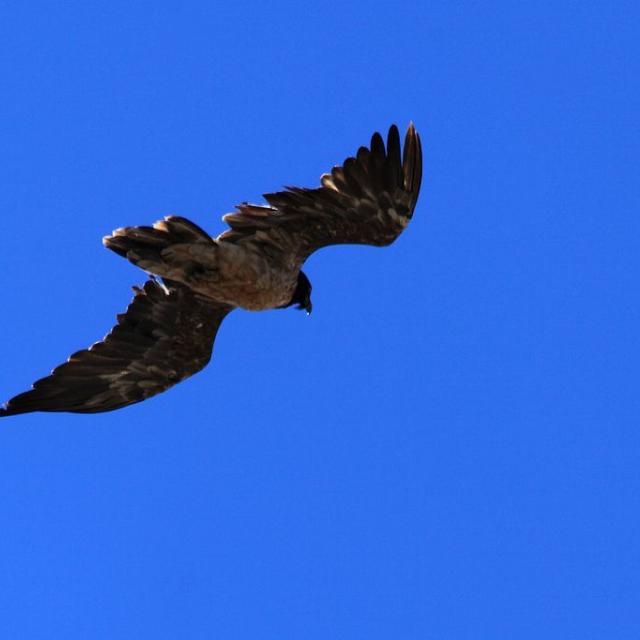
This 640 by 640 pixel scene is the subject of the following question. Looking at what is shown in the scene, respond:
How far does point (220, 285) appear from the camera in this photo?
49.0 feet

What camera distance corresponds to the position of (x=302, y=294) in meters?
15.7

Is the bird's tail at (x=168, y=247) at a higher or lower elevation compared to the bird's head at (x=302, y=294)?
lower

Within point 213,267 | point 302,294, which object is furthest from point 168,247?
point 302,294

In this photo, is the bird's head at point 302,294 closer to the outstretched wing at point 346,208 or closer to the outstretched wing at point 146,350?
the outstretched wing at point 346,208

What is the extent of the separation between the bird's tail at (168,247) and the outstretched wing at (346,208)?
41 centimetres

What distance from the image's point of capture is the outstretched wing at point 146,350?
15672 millimetres

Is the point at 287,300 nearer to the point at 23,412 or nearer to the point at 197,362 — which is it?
the point at 197,362

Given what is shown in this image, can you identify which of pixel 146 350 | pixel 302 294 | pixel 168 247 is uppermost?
pixel 302 294

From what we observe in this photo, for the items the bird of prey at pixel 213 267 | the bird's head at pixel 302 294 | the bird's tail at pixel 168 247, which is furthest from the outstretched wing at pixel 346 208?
the bird's head at pixel 302 294

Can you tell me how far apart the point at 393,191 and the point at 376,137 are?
1.96 ft

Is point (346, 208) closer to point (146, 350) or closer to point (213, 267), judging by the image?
point (213, 267)

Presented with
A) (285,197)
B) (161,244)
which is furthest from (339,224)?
(161,244)

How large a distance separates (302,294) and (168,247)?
6.57ft

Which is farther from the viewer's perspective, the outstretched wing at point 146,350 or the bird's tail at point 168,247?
the outstretched wing at point 146,350
